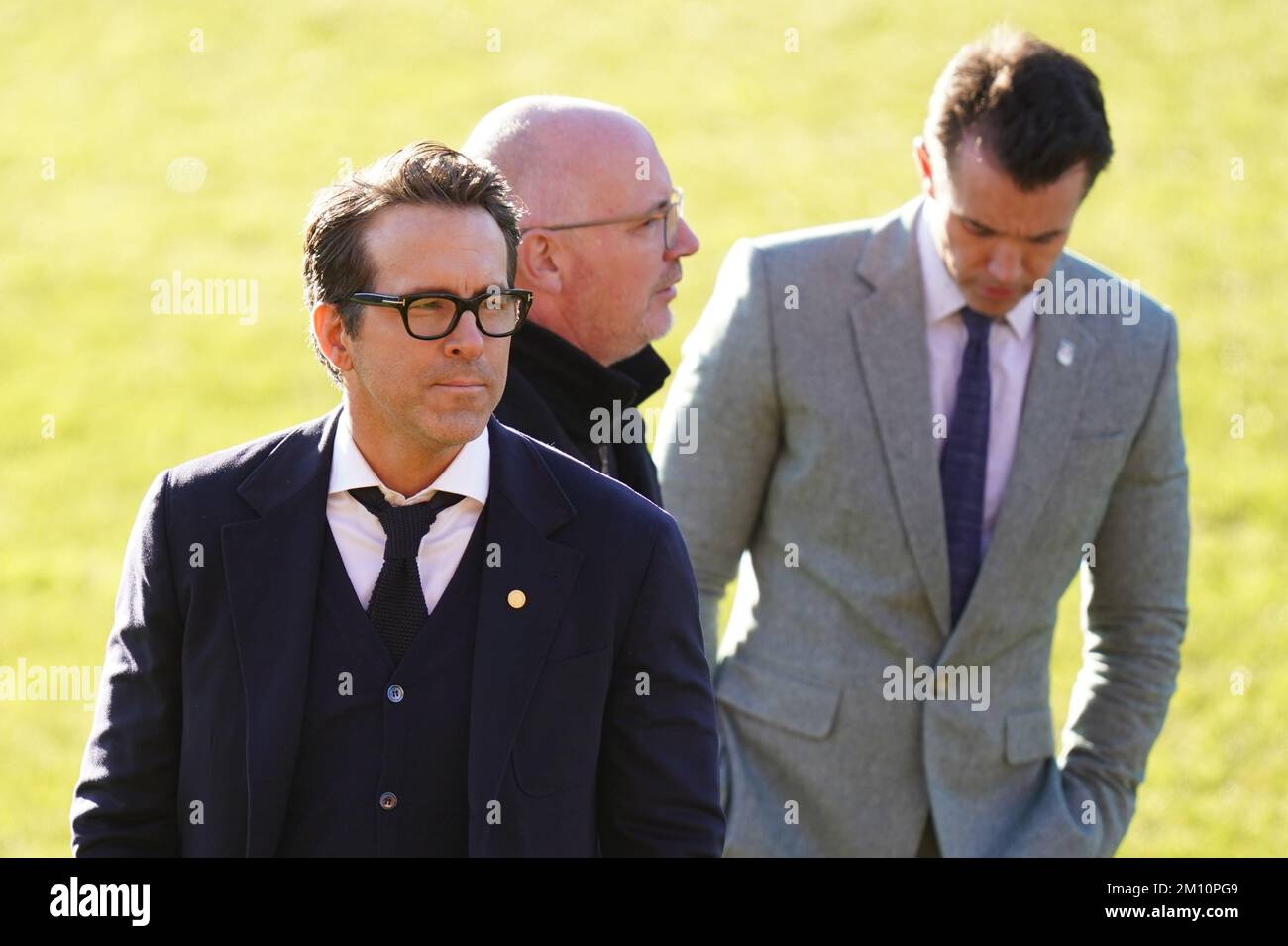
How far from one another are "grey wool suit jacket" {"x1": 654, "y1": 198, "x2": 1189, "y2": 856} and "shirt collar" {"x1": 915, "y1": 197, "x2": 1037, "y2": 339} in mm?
40

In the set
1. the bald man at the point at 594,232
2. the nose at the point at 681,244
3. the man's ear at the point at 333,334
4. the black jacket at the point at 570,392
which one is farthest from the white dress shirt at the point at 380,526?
the nose at the point at 681,244

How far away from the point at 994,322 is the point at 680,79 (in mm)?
12264

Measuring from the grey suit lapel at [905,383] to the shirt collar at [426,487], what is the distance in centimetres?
147

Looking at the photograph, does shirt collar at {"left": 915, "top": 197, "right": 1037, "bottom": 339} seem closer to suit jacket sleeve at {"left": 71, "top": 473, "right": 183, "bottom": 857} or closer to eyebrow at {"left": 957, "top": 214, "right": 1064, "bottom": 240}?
eyebrow at {"left": 957, "top": 214, "right": 1064, "bottom": 240}

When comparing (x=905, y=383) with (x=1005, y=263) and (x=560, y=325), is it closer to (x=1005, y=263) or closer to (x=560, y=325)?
(x=1005, y=263)

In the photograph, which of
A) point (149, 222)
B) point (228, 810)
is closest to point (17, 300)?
point (149, 222)

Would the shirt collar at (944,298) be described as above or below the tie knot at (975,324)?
above

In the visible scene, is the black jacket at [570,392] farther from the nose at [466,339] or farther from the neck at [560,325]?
the nose at [466,339]

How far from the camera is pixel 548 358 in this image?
3.67m

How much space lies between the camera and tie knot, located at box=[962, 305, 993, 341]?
4.37 m

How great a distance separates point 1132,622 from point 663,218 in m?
1.58

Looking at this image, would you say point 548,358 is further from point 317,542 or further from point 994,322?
point 994,322

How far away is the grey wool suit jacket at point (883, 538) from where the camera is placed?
425 cm

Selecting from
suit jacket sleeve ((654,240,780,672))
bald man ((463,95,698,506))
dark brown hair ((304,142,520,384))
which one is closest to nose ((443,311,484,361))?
dark brown hair ((304,142,520,384))
